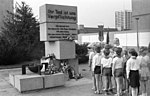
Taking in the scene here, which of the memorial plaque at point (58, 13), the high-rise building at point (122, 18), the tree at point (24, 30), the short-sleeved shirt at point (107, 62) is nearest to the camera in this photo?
the short-sleeved shirt at point (107, 62)

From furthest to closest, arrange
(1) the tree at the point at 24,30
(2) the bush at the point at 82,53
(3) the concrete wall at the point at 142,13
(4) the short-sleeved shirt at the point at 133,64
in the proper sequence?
1. (3) the concrete wall at the point at 142,13
2. (1) the tree at the point at 24,30
3. (2) the bush at the point at 82,53
4. (4) the short-sleeved shirt at the point at 133,64

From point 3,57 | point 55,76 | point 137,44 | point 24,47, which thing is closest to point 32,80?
point 55,76

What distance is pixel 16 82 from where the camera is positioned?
7785 mm

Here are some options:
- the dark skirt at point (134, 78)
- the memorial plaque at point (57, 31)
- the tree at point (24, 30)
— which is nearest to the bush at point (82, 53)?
the tree at point (24, 30)

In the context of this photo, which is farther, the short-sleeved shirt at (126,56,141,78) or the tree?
the tree

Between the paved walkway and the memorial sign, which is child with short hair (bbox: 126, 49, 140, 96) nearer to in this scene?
the paved walkway

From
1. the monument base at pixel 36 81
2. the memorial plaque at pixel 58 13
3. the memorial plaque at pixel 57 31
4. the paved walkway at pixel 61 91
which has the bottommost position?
the paved walkway at pixel 61 91

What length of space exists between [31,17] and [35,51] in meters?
3.14

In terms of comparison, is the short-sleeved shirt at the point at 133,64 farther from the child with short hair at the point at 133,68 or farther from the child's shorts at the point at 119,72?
the child's shorts at the point at 119,72

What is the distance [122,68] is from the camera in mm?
6480

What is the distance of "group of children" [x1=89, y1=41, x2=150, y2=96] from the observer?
5.85m

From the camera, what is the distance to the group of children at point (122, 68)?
585 centimetres

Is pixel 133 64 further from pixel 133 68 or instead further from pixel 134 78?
pixel 134 78

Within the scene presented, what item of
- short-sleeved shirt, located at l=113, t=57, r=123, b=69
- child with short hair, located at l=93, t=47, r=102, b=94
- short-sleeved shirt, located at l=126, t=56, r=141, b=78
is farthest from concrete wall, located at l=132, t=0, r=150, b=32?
short-sleeved shirt, located at l=126, t=56, r=141, b=78
